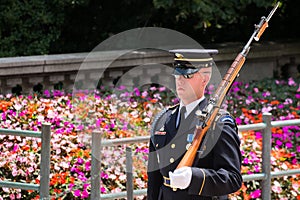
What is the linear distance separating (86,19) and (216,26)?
192 cm

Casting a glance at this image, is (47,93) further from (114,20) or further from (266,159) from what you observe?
(266,159)

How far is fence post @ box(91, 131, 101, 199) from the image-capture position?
6082 mm

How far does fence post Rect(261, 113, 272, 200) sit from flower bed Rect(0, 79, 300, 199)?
212 millimetres

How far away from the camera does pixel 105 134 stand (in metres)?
7.52

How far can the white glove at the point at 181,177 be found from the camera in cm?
422

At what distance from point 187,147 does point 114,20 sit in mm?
7187

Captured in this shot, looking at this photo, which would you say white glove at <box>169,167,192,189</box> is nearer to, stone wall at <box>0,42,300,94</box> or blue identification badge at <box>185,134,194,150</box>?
blue identification badge at <box>185,134,194,150</box>

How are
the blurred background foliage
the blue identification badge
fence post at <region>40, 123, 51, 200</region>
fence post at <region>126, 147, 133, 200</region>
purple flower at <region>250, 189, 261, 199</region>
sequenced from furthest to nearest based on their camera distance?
the blurred background foliage < purple flower at <region>250, 189, 261, 199</region> < fence post at <region>40, 123, 51, 200</region> < fence post at <region>126, 147, 133, 200</region> < the blue identification badge

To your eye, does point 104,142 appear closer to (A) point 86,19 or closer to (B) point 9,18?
(B) point 9,18

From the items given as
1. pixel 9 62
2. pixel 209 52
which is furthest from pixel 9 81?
pixel 209 52

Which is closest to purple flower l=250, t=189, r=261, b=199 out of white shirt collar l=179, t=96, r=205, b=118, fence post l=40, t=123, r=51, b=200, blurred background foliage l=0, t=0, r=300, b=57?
fence post l=40, t=123, r=51, b=200

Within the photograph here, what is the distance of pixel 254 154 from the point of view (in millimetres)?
7816

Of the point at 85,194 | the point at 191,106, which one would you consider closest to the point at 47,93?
the point at 85,194

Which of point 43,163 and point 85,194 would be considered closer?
point 43,163
